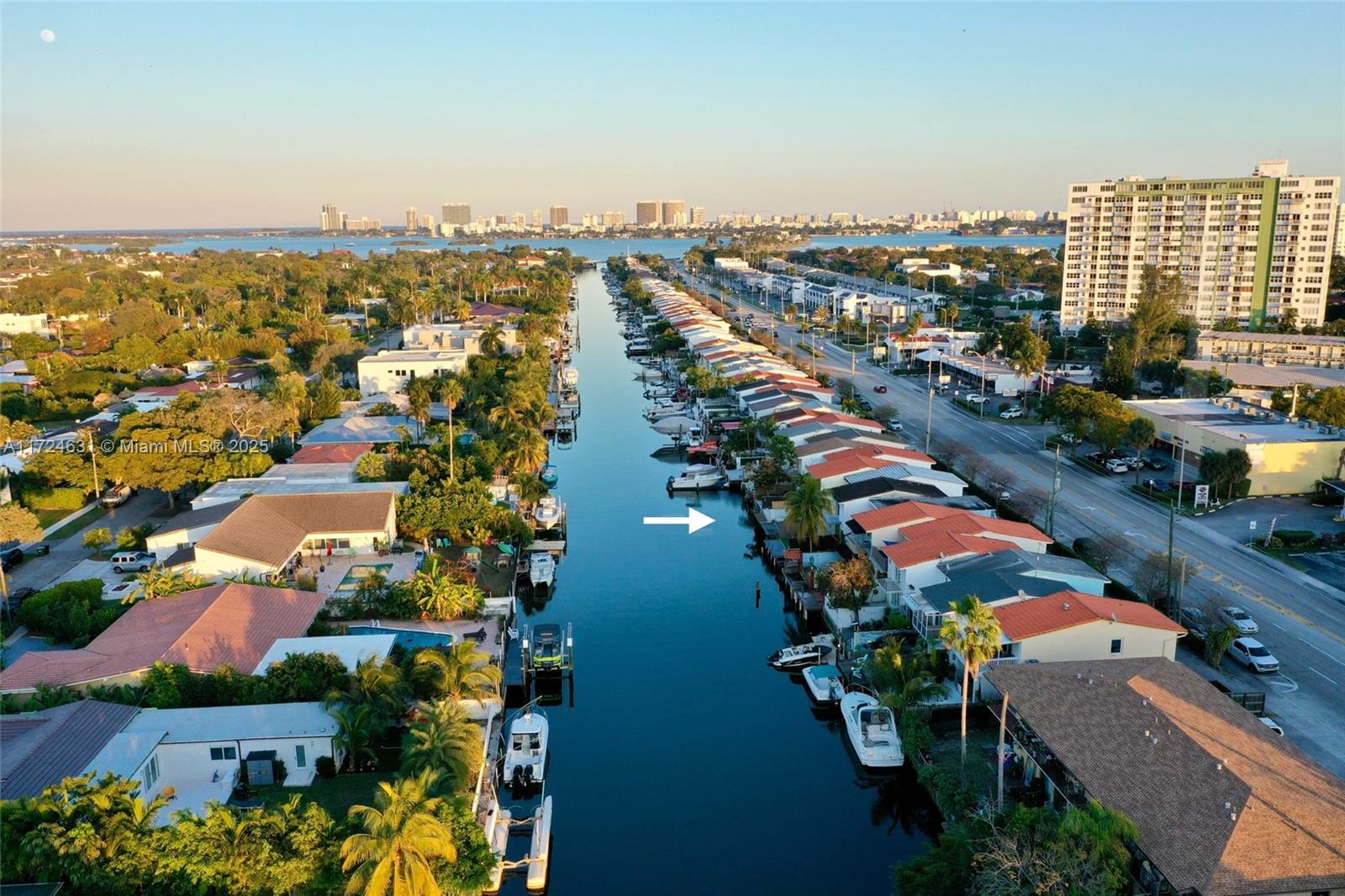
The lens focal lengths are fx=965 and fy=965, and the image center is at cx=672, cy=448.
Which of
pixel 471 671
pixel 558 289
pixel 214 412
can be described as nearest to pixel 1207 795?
pixel 471 671

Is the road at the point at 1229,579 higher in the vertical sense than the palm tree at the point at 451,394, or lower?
lower

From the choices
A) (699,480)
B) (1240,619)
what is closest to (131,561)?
(699,480)

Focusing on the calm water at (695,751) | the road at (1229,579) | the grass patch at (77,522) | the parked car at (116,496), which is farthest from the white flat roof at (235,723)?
the parked car at (116,496)

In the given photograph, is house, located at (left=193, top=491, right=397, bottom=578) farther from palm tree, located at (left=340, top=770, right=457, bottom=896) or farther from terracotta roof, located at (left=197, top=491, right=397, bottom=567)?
palm tree, located at (left=340, top=770, right=457, bottom=896)

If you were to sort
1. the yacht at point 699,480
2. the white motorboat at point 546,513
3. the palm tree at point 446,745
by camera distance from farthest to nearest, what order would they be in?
the yacht at point 699,480, the white motorboat at point 546,513, the palm tree at point 446,745

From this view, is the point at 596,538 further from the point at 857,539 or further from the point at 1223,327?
the point at 1223,327
